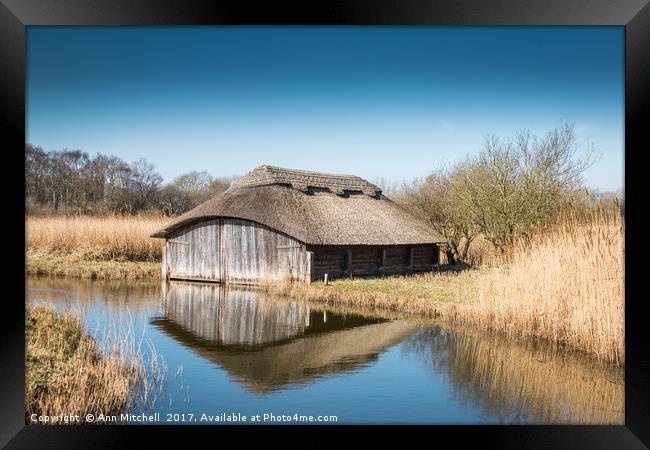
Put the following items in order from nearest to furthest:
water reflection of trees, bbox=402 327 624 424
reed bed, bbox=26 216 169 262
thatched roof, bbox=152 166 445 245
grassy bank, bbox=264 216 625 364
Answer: water reflection of trees, bbox=402 327 624 424, grassy bank, bbox=264 216 625 364, thatched roof, bbox=152 166 445 245, reed bed, bbox=26 216 169 262

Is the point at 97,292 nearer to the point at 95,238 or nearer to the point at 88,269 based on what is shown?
the point at 88,269

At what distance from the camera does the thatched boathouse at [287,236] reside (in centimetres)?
2136

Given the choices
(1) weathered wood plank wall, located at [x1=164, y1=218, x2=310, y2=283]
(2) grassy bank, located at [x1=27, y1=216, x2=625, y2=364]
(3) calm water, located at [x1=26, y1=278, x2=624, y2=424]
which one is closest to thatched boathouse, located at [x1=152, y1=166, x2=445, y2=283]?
(1) weathered wood plank wall, located at [x1=164, y1=218, x2=310, y2=283]

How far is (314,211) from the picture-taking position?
23.3 metres

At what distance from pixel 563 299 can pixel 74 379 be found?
28.3 ft

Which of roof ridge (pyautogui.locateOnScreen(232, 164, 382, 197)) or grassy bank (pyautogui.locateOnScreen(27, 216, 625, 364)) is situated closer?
grassy bank (pyautogui.locateOnScreen(27, 216, 625, 364))

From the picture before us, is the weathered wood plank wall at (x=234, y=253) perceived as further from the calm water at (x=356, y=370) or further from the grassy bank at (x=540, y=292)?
the calm water at (x=356, y=370)

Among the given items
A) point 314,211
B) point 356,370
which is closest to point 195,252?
point 314,211

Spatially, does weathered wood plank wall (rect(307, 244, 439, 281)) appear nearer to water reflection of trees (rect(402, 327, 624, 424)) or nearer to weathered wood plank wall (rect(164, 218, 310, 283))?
weathered wood plank wall (rect(164, 218, 310, 283))

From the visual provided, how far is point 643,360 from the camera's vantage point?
5.93 meters

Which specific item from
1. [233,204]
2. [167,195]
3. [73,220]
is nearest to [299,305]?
[233,204]

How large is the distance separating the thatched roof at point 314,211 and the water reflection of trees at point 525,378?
394 inches

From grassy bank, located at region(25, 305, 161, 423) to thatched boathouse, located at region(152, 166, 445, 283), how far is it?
11.8 m

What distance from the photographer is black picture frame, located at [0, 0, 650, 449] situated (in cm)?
569
